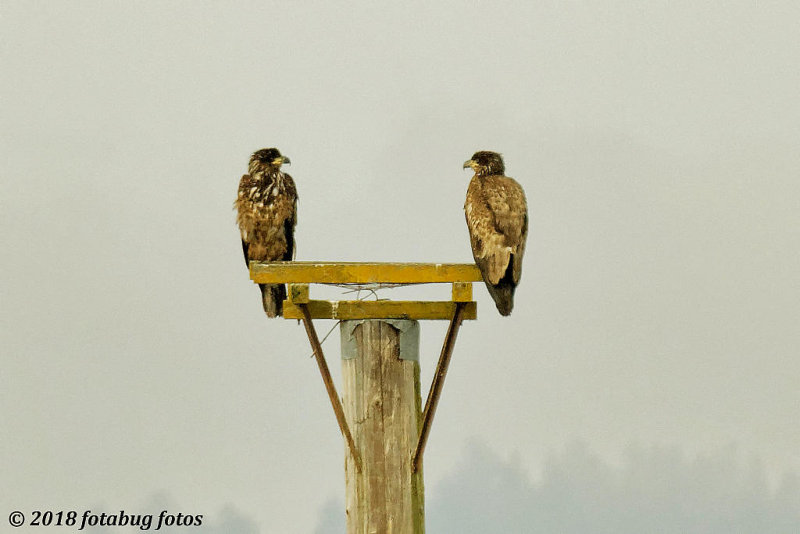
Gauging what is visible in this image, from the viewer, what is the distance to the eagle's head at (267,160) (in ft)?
35.0

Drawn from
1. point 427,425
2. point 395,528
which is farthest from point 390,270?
point 395,528

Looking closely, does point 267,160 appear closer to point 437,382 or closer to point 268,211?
point 268,211

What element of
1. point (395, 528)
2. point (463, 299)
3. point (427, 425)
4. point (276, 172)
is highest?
point (276, 172)

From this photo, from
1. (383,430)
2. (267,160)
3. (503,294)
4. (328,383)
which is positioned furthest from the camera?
(267,160)

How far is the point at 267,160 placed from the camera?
→ 1070 centimetres

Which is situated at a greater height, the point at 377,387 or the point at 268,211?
the point at 268,211

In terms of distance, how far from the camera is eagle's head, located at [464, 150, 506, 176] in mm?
10086

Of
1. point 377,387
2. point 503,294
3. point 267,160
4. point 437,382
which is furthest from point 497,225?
point 267,160

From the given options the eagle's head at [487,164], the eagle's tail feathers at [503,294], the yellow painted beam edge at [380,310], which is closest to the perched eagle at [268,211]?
the eagle's head at [487,164]

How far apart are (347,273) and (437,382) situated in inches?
32.3

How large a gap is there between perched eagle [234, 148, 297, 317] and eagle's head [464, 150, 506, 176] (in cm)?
164

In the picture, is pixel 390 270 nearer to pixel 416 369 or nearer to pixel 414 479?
pixel 416 369

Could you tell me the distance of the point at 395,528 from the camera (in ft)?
21.9

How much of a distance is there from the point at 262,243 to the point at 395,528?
174 inches
